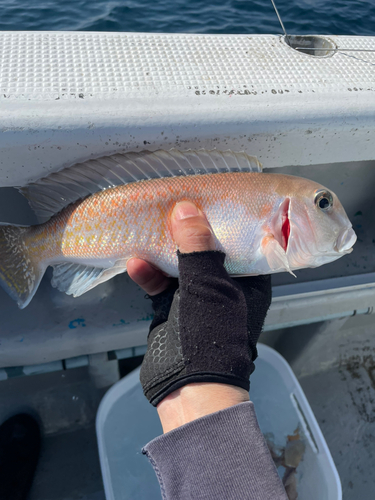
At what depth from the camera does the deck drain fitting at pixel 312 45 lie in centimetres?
191

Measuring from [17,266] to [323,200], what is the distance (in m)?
1.39

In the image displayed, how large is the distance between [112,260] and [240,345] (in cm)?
67

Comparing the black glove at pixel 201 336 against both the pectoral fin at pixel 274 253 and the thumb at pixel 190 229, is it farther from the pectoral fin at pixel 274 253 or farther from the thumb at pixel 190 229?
the pectoral fin at pixel 274 253

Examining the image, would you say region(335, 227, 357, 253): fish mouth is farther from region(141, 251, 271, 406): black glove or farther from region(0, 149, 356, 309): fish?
region(141, 251, 271, 406): black glove

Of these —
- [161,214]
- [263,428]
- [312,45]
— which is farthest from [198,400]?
[312,45]

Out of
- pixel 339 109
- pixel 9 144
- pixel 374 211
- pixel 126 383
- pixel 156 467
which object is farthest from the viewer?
pixel 374 211

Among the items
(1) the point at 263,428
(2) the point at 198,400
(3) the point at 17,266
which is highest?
(3) the point at 17,266

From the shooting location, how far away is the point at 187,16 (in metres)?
5.75

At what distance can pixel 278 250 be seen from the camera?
4.84ft

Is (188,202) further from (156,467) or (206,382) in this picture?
(156,467)

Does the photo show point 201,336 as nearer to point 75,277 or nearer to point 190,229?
point 190,229

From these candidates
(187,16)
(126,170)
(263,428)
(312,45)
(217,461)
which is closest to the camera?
(217,461)

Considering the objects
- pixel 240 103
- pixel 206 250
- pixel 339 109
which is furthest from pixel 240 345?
pixel 339 109

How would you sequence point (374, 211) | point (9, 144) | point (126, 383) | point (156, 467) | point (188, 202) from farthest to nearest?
point (374, 211), point (126, 383), point (188, 202), point (9, 144), point (156, 467)
